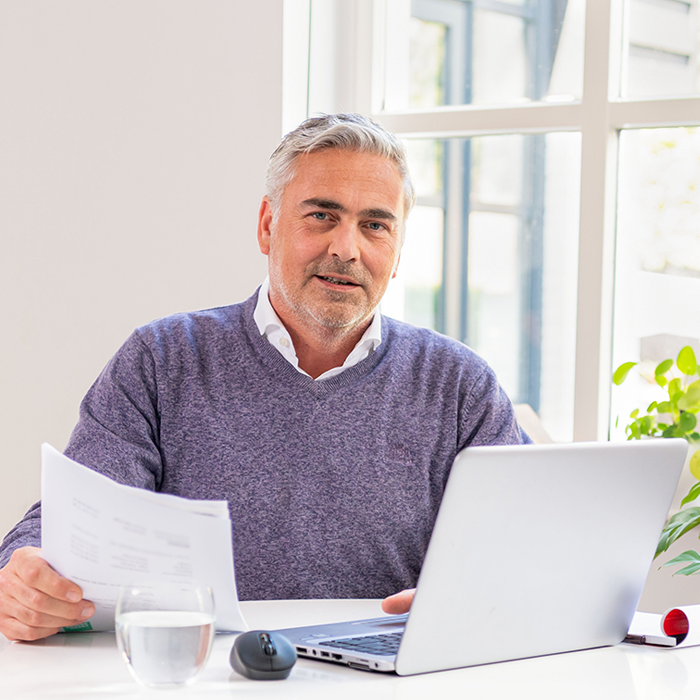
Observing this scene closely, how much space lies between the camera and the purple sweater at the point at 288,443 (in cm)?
163

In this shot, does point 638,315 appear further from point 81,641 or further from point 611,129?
point 81,641

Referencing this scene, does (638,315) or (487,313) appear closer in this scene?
(638,315)

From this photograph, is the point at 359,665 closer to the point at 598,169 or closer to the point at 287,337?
the point at 287,337

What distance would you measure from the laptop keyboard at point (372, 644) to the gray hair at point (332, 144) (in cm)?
100

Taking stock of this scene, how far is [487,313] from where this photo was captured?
9.75 ft

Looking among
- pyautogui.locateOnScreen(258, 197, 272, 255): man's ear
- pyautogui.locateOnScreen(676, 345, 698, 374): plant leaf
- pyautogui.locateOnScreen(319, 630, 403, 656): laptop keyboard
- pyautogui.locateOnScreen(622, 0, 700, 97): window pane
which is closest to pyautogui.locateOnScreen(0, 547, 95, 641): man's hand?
pyautogui.locateOnScreen(319, 630, 403, 656): laptop keyboard

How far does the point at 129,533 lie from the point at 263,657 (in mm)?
187

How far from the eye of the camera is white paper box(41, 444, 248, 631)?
0.92 meters

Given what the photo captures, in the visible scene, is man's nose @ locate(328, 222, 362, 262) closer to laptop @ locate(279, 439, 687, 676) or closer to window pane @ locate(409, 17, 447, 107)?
laptop @ locate(279, 439, 687, 676)

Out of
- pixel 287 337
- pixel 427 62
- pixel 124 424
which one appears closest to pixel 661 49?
pixel 427 62

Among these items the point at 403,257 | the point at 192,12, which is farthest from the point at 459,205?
the point at 192,12

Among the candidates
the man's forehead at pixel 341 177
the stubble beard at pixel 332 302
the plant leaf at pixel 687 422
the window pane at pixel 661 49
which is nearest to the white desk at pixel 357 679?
the stubble beard at pixel 332 302

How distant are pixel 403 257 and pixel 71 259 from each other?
1068 millimetres

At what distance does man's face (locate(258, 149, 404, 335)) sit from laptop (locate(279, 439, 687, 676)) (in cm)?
77
